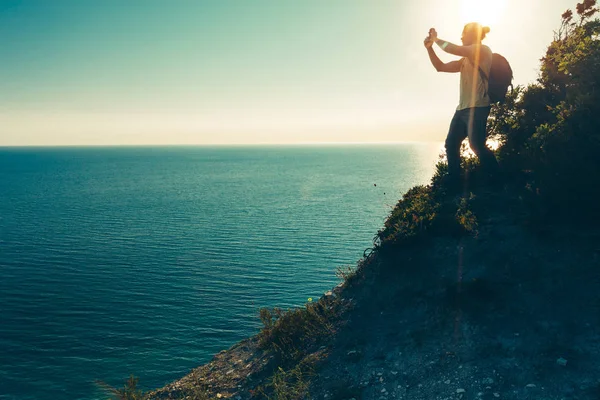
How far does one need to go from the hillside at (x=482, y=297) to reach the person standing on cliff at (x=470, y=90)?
1.46 metres

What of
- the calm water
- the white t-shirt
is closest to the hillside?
the white t-shirt

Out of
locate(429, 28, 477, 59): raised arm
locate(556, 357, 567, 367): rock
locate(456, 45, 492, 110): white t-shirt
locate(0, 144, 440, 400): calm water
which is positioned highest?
locate(429, 28, 477, 59): raised arm

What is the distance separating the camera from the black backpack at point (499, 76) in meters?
12.7

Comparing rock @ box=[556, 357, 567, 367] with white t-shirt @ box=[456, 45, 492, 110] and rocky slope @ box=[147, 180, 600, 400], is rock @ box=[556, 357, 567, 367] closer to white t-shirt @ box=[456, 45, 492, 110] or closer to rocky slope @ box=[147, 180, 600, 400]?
rocky slope @ box=[147, 180, 600, 400]

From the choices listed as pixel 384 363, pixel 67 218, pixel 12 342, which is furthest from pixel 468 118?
pixel 67 218

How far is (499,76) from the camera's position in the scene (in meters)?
12.8

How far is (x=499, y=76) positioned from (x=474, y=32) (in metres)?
1.70

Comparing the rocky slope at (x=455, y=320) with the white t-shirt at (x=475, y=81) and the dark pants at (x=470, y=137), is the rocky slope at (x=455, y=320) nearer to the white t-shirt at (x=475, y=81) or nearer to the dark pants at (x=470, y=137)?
the dark pants at (x=470, y=137)

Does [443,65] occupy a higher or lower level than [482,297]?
higher

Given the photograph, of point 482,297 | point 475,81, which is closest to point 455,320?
point 482,297

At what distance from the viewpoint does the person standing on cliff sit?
12227 millimetres

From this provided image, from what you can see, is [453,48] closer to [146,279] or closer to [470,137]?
[470,137]

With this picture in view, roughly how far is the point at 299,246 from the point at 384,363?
40490 millimetres

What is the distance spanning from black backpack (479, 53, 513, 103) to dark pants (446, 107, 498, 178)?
2.19ft
